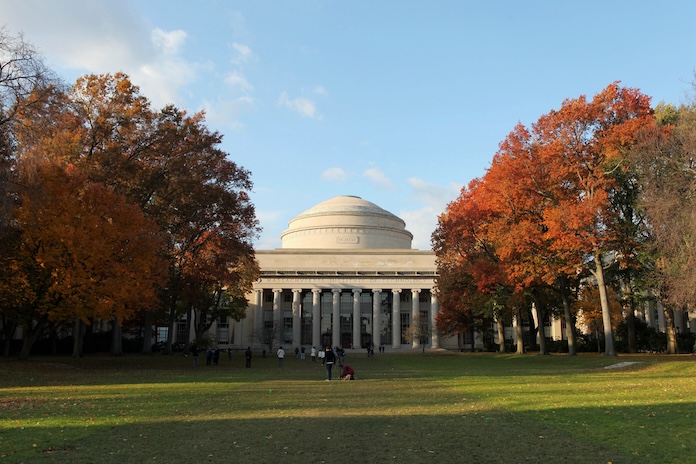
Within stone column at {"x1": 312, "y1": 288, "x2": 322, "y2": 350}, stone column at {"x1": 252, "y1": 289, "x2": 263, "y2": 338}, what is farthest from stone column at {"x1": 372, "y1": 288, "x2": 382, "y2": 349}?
stone column at {"x1": 252, "y1": 289, "x2": 263, "y2": 338}

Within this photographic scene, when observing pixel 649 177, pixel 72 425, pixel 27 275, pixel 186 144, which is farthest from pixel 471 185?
pixel 72 425

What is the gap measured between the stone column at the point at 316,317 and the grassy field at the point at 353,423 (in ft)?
214

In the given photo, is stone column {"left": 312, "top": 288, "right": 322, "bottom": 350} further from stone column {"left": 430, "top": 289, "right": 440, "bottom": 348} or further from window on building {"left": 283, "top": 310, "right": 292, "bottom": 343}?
stone column {"left": 430, "top": 289, "right": 440, "bottom": 348}

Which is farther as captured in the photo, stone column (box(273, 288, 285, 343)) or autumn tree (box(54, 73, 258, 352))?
stone column (box(273, 288, 285, 343))

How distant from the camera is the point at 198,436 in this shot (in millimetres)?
10812

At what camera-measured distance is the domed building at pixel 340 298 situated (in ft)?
286

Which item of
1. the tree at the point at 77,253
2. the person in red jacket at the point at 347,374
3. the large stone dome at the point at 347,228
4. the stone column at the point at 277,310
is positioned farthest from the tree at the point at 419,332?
the person in red jacket at the point at 347,374

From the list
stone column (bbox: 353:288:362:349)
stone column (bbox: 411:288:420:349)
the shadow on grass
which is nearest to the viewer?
the shadow on grass

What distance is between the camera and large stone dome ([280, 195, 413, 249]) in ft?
331

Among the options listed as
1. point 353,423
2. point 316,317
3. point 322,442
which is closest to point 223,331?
point 316,317

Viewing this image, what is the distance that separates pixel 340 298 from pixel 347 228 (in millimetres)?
15760

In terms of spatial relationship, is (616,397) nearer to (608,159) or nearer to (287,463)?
(287,463)

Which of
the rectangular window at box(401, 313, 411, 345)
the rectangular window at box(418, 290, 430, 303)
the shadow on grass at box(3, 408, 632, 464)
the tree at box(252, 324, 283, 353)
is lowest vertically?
the shadow on grass at box(3, 408, 632, 464)

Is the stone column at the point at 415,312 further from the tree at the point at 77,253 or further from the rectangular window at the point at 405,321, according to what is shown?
the tree at the point at 77,253
